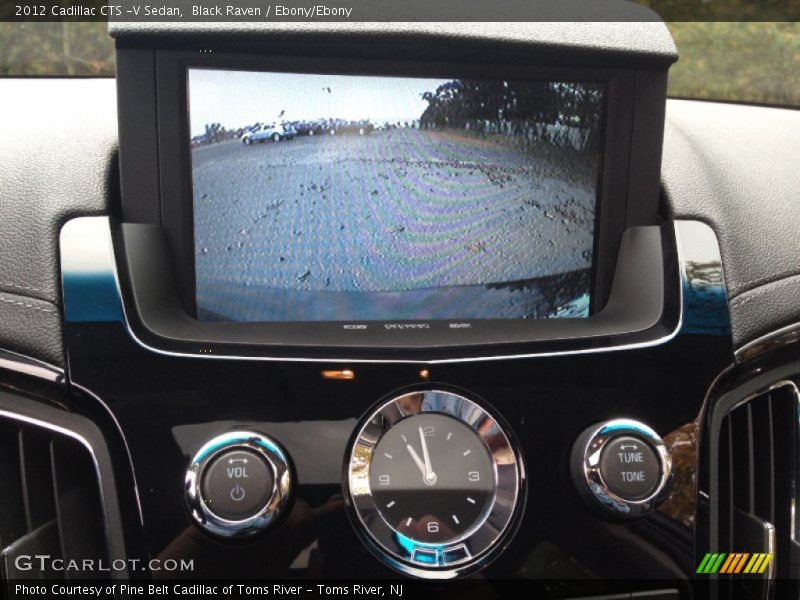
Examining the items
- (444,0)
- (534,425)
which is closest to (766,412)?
(534,425)

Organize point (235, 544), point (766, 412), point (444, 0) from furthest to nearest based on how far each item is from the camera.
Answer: point (766, 412), point (444, 0), point (235, 544)

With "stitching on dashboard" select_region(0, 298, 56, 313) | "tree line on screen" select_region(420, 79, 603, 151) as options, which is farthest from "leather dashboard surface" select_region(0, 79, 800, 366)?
"tree line on screen" select_region(420, 79, 603, 151)

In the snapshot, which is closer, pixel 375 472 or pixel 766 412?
pixel 375 472

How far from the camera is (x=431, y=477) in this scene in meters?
1.32

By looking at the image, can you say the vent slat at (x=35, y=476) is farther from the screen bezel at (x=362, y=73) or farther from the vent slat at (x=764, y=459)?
the vent slat at (x=764, y=459)

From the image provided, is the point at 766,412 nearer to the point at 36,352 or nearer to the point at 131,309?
the point at 131,309

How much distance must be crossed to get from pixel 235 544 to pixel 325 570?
145 millimetres

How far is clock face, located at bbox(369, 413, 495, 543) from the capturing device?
1.32 meters

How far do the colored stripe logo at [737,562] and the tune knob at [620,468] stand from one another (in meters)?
0.17

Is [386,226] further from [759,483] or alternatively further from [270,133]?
[759,483]

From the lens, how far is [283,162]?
4.55ft

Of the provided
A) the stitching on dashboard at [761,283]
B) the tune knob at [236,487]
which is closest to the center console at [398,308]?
the tune knob at [236,487]

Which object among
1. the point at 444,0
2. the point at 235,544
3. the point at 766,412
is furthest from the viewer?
the point at 766,412

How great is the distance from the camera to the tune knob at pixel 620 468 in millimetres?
1354
